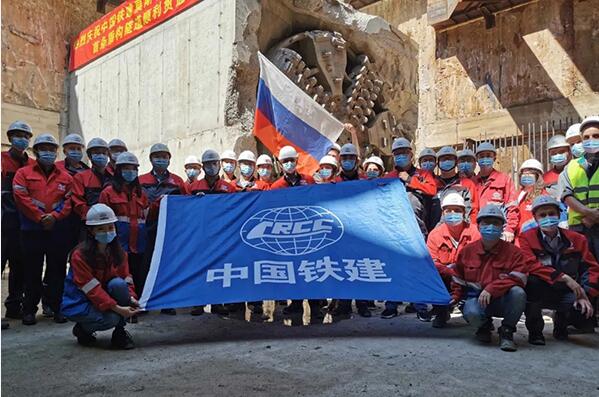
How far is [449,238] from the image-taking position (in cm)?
429

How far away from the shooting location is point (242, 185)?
584cm

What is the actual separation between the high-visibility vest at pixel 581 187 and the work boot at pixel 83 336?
4.06 m

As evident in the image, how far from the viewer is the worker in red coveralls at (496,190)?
467 centimetres

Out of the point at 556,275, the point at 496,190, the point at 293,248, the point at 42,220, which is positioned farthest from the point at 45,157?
the point at 556,275

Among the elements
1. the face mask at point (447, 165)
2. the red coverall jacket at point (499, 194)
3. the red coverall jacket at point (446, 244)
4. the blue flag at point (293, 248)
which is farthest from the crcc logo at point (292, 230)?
the red coverall jacket at point (499, 194)

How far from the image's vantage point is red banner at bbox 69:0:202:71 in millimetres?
8748

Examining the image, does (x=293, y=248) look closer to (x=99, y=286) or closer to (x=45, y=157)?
(x=99, y=286)

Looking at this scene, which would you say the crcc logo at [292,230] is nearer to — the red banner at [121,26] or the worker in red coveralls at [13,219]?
the worker in red coveralls at [13,219]

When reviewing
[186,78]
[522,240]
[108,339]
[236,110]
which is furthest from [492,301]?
[186,78]

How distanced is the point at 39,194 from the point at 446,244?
3.58m

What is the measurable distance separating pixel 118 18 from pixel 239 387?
9.04m

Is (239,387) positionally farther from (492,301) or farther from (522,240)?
(522,240)

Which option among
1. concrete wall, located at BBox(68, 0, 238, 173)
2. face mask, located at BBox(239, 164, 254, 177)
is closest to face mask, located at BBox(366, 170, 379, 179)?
face mask, located at BBox(239, 164, 254, 177)

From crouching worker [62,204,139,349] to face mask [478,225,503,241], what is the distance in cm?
262
